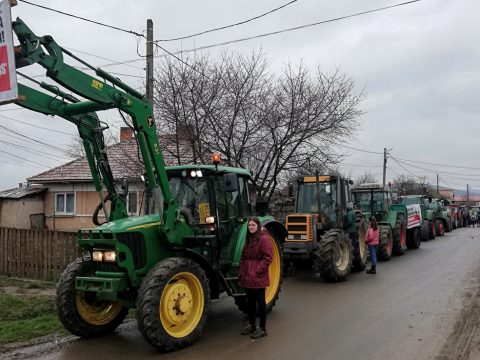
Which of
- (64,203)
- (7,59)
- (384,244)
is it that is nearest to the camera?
(7,59)

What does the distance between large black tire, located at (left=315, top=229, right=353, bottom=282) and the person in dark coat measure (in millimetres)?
4602

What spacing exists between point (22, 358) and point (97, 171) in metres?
2.76

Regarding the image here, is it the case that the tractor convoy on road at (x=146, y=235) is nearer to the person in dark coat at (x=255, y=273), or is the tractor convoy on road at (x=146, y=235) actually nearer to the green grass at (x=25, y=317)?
the person in dark coat at (x=255, y=273)

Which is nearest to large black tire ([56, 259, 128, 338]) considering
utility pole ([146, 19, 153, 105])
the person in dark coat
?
the person in dark coat

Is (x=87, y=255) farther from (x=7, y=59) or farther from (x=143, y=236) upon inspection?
(x=7, y=59)

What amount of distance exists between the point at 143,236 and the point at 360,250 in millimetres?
8307

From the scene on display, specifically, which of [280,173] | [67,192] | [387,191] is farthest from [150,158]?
[67,192]

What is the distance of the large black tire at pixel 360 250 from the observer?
13.0 meters

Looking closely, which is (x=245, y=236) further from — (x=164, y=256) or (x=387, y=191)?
(x=387, y=191)

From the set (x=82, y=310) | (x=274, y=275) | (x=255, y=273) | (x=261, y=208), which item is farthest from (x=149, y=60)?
(x=255, y=273)

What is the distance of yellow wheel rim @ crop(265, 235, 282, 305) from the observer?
8.45 metres

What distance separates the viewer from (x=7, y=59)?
18.2ft

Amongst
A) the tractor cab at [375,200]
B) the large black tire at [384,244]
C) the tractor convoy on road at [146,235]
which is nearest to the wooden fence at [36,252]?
the tractor convoy on road at [146,235]

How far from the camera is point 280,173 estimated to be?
17328 mm
